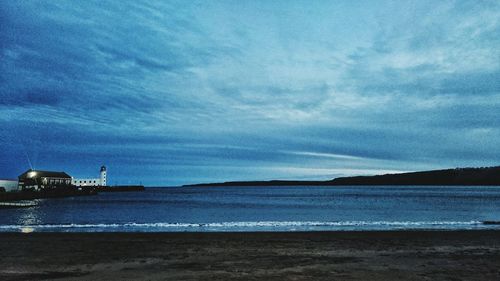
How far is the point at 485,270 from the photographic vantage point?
1138 cm

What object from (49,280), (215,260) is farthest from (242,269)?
(49,280)

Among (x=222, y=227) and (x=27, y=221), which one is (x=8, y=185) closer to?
(x=27, y=221)

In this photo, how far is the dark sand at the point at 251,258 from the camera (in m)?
10.7

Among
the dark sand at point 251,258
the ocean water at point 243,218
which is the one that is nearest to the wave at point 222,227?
the ocean water at point 243,218

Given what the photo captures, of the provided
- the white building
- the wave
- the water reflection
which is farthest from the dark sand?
the white building

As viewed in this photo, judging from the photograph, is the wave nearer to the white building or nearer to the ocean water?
the ocean water

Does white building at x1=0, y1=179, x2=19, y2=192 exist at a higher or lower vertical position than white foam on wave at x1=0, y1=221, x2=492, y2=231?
higher

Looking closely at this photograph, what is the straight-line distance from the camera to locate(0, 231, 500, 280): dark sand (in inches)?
422

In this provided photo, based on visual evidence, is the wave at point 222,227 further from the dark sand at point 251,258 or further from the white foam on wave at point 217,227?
the dark sand at point 251,258

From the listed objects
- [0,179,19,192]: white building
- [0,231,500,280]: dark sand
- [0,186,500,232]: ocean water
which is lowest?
[0,186,500,232]: ocean water

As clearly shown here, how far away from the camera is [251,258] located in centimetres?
1343

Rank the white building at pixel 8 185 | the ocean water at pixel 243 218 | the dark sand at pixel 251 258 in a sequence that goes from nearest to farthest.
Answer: the dark sand at pixel 251 258
the ocean water at pixel 243 218
the white building at pixel 8 185

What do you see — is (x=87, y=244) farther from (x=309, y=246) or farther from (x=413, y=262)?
(x=413, y=262)

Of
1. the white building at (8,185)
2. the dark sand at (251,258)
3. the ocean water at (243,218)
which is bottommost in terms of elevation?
the ocean water at (243,218)
